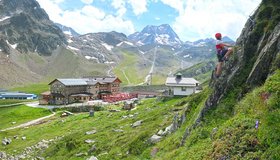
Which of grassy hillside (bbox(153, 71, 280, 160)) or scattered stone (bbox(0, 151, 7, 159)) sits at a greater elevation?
grassy hillside (bbox(153, 71, 280, 160))

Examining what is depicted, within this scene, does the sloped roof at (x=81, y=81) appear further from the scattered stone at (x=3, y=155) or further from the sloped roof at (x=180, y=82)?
the scattered stone at (x=3, y=155)

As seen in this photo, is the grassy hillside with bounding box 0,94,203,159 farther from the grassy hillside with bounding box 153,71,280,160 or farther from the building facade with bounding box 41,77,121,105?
the building facade with bounding box 41,77,121,105

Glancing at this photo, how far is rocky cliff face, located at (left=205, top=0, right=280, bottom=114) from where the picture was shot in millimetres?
21375

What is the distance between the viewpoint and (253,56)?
24188 millimetres

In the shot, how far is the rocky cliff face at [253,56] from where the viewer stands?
21.4 metres

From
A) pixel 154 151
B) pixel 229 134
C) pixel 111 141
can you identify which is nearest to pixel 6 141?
pixel 111 141

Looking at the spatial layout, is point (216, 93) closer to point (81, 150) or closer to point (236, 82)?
point (236, 82)

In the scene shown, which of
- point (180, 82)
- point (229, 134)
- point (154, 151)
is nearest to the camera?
point (229, 134)

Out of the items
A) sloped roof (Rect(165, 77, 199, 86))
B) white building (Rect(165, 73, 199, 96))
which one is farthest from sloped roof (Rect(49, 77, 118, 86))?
white building (Rect(165, 73, 199, 96))

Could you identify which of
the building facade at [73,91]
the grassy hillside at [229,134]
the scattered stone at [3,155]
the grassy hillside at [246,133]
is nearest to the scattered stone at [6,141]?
the scattered stone at [3,155]

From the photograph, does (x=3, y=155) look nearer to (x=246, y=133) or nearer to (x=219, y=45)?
(x=219, y=45)

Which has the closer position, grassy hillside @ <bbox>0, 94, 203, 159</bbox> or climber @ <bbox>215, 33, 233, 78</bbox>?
climber @ <bbox>215, 33, 233, 78</bbox>

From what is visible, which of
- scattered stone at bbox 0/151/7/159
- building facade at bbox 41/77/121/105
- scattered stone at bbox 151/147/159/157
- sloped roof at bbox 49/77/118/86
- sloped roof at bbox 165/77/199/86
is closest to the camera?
scattered stone at bbox 151/147/159/157

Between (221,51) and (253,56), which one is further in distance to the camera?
(221,51)
